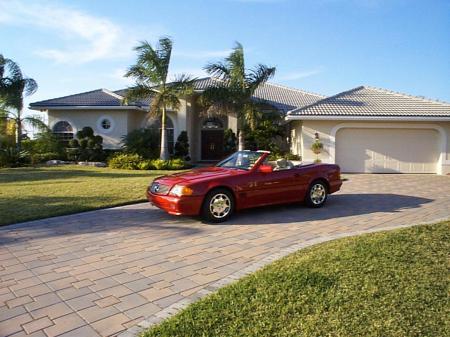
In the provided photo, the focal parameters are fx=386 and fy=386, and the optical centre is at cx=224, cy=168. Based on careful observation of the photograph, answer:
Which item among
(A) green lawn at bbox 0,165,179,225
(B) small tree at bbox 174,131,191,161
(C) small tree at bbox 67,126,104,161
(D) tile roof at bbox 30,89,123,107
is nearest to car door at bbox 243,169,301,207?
(A) green lawn at bbox 0,165,179,225

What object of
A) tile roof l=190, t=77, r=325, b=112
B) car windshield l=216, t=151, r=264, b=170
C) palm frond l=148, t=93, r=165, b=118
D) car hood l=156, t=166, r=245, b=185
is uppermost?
tile roof l=190, t=77, r=325, b=112

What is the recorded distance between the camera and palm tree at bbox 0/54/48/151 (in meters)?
21.8

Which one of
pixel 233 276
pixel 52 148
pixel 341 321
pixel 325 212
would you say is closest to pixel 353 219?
pixel 325 212

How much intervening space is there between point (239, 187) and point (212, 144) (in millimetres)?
18099

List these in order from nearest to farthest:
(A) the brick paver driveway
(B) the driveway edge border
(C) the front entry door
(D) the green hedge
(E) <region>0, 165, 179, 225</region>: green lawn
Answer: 1. (B) the driveway edge border
2. (A) the brick paver driveway
3. (E) <region>0, 165, 179, 225</region>: green lawn
4. (D) the green hedge
5. (C) the front entry door

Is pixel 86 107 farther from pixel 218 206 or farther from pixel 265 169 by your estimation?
pixel 218 206

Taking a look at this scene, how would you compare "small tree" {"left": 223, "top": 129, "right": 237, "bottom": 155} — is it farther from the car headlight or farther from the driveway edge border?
the driveway edge border

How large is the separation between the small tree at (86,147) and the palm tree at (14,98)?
187 centimetres

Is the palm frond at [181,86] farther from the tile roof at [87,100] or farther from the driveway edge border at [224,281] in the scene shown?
the driveway edge border at [224,281]

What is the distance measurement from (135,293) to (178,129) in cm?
1996

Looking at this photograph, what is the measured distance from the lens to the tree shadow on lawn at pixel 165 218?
256 inches

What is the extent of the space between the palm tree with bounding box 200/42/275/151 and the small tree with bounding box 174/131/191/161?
11.8 ft

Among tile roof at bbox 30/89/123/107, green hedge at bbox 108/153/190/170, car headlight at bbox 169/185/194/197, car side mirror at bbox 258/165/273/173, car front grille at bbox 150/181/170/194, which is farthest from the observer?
tile roof at bbox 30/89/123/107

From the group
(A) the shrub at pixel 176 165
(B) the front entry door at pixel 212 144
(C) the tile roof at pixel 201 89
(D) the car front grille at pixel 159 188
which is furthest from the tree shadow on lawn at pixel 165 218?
(B) the front entry door at pixel 212 144
